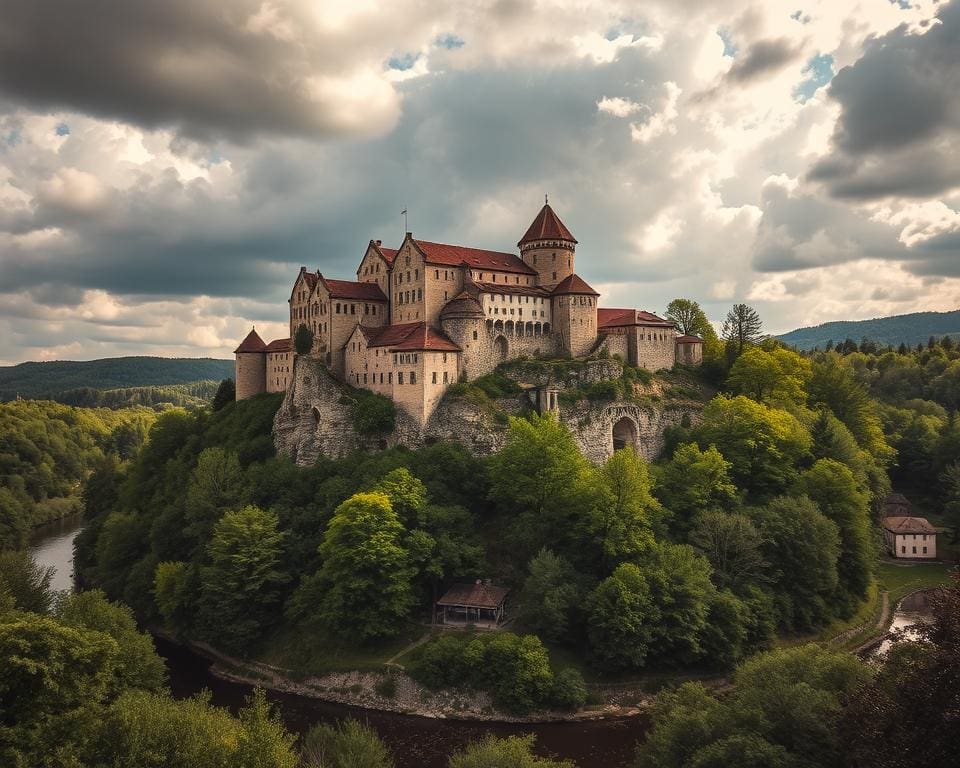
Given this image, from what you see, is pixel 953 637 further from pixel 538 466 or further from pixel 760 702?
pixel 538 466

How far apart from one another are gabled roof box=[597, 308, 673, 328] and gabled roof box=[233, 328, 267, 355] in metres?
35.1

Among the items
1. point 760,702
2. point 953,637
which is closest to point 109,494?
point 760,702

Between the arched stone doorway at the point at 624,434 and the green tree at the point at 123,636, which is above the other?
the arched stone doorway at the point at 624,434

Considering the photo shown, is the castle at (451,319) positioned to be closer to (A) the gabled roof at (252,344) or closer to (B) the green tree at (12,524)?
(A) the gabled roof at (252,344)

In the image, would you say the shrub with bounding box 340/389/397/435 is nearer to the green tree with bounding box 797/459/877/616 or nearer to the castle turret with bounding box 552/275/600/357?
the castle turret with bounding box 552/275/600/357

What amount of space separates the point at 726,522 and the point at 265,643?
32.5 meters

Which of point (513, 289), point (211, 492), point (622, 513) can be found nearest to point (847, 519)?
point (622, 513)

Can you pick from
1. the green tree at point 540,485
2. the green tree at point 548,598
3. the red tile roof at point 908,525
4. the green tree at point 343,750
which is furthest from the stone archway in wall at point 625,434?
the green tree at point 343,750

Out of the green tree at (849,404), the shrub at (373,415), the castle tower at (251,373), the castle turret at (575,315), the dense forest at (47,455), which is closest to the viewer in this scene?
the shrub at (373,415)

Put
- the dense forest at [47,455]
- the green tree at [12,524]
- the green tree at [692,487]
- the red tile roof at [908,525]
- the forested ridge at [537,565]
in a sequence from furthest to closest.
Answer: the dense forest at [47,455]
the green tree at [12,524]
the red tile roof at [908,525]
the green tree at [692,487]
the forested ridge at [537,565]

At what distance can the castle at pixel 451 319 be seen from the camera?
56.8m

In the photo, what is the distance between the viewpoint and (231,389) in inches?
3095

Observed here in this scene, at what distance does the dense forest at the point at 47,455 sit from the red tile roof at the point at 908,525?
88.4 metres

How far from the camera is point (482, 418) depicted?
5491 centimetres
